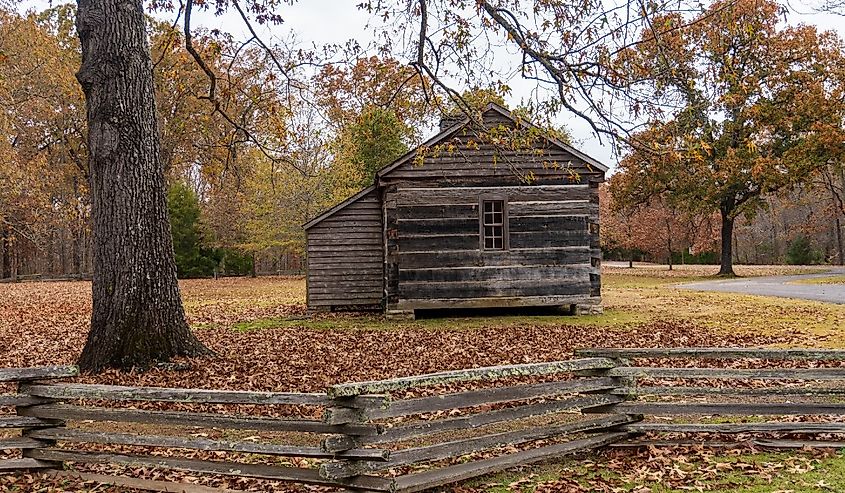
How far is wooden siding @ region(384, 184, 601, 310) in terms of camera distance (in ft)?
63.6

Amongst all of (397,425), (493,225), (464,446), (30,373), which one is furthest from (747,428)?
(493,225)

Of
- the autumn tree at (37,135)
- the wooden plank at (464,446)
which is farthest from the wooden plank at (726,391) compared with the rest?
the autumn tree at (37,135)

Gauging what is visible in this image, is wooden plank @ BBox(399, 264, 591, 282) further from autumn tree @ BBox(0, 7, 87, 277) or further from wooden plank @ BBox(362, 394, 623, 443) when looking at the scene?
wooden plank @ BBox(362, 394, 623, 443)

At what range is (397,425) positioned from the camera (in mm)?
7121

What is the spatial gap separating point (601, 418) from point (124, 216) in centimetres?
755

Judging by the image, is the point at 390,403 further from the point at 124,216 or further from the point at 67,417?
the point at 124,216

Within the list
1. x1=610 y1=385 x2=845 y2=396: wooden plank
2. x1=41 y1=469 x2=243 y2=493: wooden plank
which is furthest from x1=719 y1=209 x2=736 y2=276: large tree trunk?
x1=41 y1=469 x2=243 y2=493: wooden plank

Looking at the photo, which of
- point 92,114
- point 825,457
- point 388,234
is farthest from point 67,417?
point 388,234

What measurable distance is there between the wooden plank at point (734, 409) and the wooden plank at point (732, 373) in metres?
0.34

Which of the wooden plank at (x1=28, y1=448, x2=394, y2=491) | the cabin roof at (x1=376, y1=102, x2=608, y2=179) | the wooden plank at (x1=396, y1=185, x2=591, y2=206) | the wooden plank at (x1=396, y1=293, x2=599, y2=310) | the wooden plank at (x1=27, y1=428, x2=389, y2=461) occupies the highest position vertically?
the cabin roof at (x1=376, y1=102, x2=608, y2=179)

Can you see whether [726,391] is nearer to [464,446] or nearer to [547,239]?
[464,446]

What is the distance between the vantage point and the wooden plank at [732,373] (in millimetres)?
7117

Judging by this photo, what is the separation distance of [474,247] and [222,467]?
13872mm

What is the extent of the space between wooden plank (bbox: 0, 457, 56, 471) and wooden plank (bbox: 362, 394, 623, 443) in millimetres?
3401
